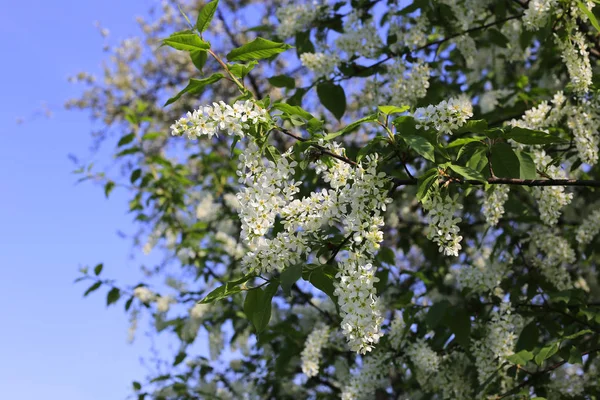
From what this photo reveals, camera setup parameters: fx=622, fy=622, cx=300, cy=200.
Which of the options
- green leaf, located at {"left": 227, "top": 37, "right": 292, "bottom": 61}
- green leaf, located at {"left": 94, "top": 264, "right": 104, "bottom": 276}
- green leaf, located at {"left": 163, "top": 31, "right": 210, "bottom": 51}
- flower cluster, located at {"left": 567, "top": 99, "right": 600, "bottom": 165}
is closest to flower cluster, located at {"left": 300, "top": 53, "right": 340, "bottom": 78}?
flower cluster, located at {"left": 567, "top": 99, "right": 600, "bottom": 165}

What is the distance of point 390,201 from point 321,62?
1.78m

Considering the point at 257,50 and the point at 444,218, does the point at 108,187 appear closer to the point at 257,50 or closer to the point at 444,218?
the point at 257,50

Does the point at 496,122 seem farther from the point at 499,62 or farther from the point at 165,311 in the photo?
the point at 165,311

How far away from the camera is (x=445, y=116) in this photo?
1899 millimetres

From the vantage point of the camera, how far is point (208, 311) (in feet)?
17.4

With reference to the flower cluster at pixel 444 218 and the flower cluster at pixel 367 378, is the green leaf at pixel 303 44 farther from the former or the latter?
the flower cluster at pixel 444 218

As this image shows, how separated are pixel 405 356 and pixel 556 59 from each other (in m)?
2.27

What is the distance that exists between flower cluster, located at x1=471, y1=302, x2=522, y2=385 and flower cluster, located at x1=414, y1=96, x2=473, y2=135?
51.0 inches

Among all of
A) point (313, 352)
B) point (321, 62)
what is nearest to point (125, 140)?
point (321, 62)

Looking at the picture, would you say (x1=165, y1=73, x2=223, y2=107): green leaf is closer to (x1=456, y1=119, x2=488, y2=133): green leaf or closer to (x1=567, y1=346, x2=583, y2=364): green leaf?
(x1=456, y1=119, x2=488, y2=133): green leaf

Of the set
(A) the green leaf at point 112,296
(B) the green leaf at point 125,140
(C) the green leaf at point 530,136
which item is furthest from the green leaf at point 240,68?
(A) the green leaf at point 112,296

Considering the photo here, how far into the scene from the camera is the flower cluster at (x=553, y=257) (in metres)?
3.43

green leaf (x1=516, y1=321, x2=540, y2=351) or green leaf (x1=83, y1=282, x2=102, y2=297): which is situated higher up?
green leaf (x1=83, y1=282, x2=102, y2=297)

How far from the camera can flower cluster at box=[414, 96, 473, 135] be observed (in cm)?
189
